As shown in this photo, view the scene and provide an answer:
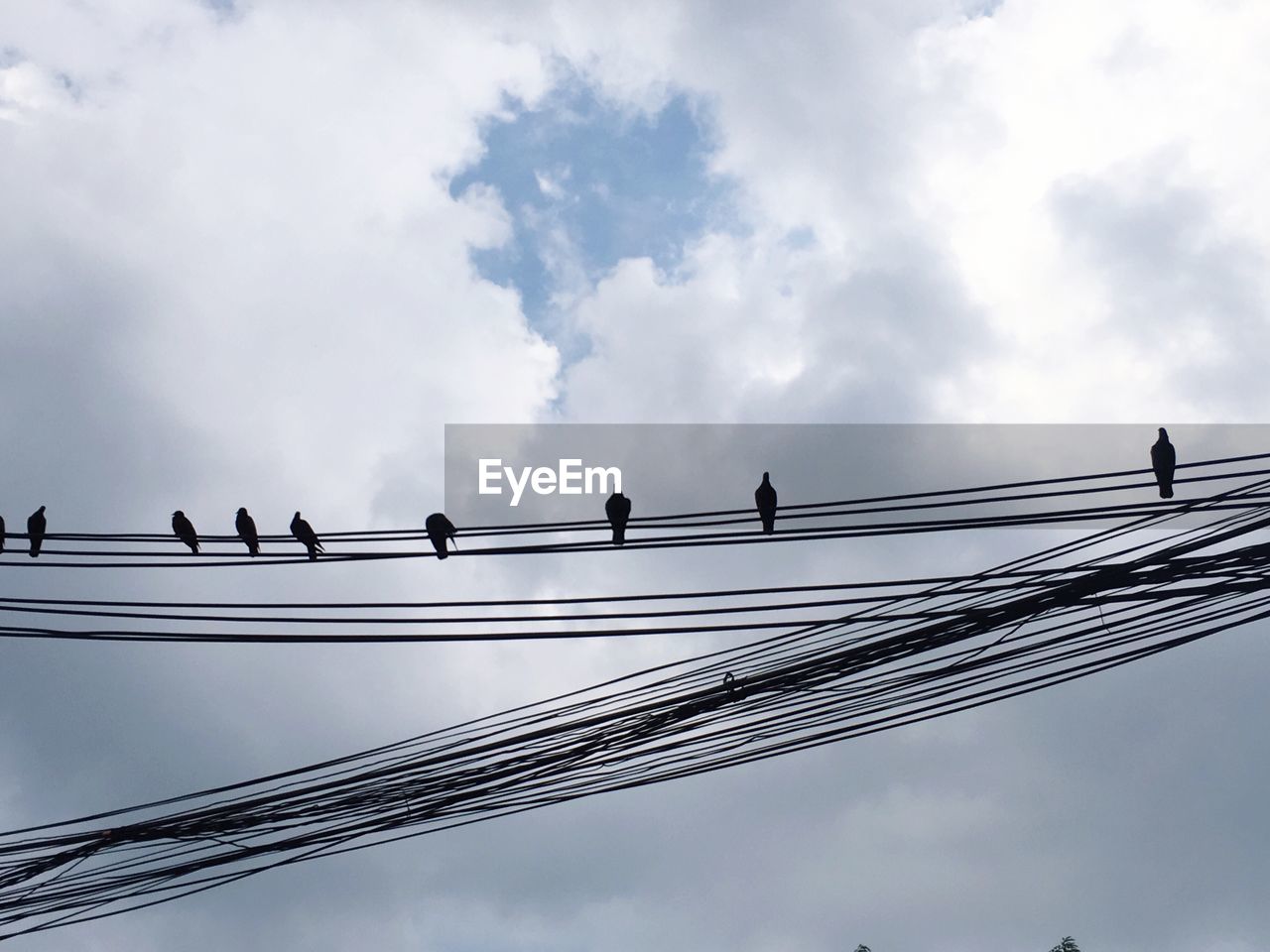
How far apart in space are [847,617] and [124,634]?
15.2 ft

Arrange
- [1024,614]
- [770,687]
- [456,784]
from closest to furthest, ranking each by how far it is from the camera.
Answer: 1. [1024,614]
2. [770,687]
3. [456,784]

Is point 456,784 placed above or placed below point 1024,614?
below

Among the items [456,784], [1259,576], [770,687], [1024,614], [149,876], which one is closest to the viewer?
[1259,576]

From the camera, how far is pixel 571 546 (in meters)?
8.38

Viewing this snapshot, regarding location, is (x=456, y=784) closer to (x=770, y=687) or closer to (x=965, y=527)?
(x=770, y=687)

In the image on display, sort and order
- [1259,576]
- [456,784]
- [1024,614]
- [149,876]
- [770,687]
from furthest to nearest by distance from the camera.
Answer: [149,876], [456,784], [770,687], [1024,614], [1259,576]

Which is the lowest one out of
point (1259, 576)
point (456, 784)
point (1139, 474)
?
point (456, 784)

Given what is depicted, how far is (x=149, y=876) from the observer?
402 inches

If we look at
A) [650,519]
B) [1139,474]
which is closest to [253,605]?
[650,519]

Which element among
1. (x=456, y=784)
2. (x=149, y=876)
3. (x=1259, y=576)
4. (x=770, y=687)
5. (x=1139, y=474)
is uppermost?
(x=1139, y=474)

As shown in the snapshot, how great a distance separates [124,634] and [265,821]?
1652 millimetres

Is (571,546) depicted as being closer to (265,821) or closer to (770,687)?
(770,687)

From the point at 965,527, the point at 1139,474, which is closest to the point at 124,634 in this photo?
the point at 965,527

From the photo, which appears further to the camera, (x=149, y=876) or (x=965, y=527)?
(x=149, y=876)
